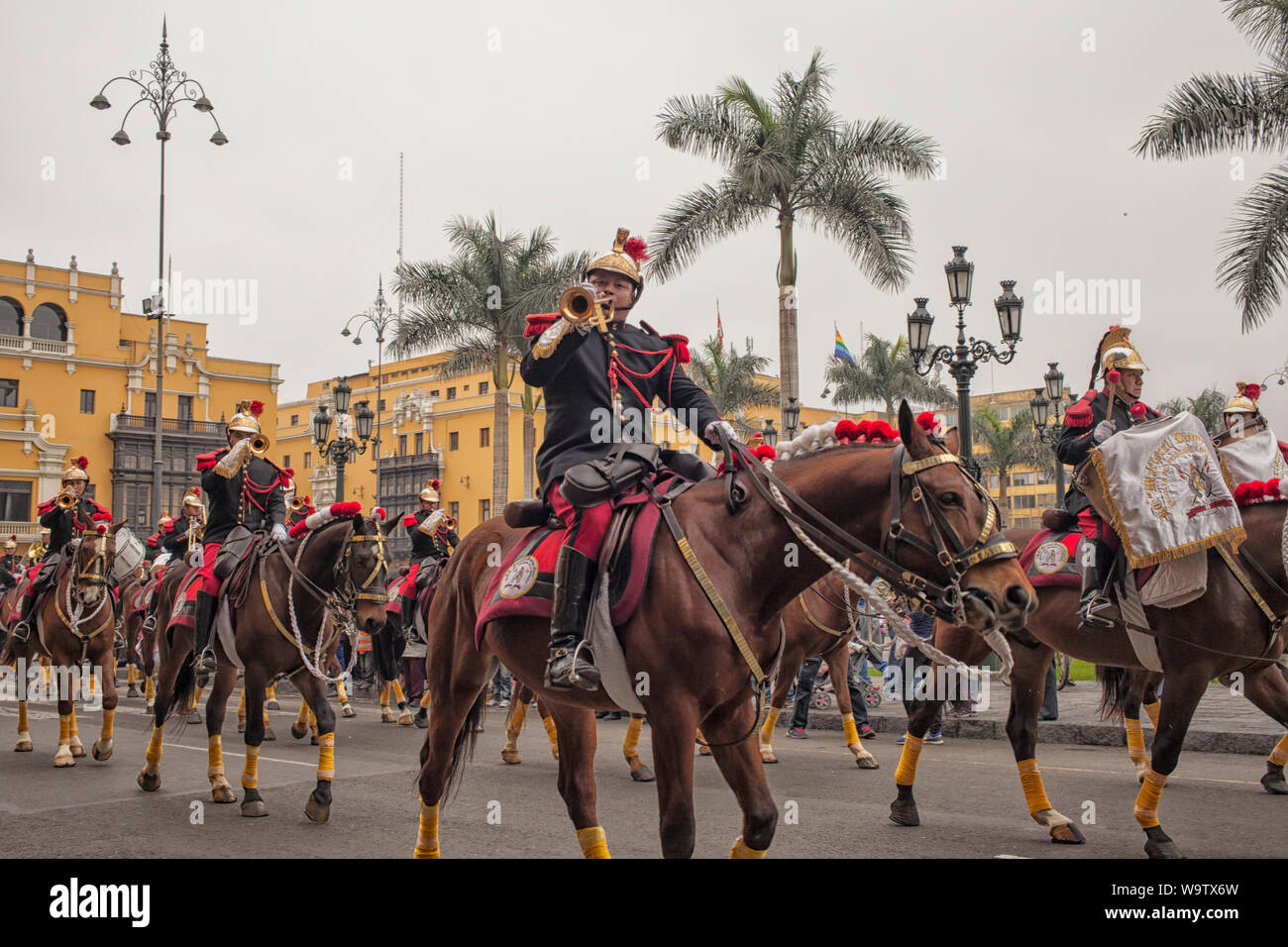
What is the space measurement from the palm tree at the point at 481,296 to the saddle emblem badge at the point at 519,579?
1092 inches

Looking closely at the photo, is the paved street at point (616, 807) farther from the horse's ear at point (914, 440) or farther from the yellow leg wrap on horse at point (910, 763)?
the horse's ear at point (914, 440)

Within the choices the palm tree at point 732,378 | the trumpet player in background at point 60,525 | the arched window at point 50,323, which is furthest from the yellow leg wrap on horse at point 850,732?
the arched window at point 50,323

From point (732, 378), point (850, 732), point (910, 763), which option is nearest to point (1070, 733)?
point (850, 732)

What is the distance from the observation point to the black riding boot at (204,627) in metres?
10.0

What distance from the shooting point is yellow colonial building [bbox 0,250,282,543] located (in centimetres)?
6353

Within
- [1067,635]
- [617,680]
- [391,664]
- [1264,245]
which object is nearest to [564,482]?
[617,680]

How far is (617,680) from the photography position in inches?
200

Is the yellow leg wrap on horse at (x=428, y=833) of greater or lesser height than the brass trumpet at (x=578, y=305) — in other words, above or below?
below

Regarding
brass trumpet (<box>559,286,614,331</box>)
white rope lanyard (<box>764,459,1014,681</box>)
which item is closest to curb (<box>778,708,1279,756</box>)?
white rope lanyard (<box>764,459,1014,681</box>)

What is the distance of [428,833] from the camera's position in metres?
6.50

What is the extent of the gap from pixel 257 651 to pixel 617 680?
5.65 m

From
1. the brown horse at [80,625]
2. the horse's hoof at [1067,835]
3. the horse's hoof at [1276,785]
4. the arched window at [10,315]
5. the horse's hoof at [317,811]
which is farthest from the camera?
the arched window at [10,315]

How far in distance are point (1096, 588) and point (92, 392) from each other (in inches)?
2829
